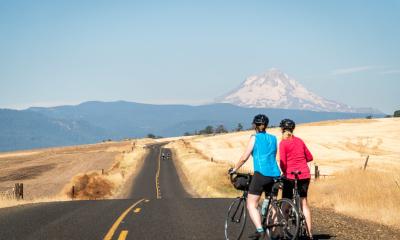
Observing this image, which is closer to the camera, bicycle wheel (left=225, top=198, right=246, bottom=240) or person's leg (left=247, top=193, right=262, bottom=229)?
person's leg (left=247, top=193, right=262, bottom=229)

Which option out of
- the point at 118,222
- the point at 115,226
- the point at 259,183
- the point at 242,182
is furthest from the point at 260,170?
the point at 118,222

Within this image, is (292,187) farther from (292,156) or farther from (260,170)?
(260,170)

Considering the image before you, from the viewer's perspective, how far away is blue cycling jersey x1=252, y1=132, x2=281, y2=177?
8984 mm

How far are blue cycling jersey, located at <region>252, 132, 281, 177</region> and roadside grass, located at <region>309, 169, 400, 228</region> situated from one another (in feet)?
17.9

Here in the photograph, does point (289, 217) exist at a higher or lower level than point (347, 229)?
higher

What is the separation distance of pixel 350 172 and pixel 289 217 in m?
13.3

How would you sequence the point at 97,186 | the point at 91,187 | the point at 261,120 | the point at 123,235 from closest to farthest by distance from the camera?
the point at 261,120 < the point at 123,235 < the point at 91,187 < the point at 97,186

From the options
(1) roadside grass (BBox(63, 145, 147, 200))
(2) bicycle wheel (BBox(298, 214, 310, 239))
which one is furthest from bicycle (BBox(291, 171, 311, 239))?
(1) roadside grass (BBox(63, 145, 147, 200))

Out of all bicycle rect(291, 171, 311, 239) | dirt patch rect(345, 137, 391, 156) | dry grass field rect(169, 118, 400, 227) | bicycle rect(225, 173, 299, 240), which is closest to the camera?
bicycle rect(225, 173, 299, 240)

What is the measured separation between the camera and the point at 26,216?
46.3 feet

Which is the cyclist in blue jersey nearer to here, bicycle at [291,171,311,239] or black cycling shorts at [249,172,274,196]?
black cycling shorts at [249,172,274,196]

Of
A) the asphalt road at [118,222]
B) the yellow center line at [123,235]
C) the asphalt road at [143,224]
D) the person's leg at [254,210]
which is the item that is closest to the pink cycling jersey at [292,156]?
the person's leg at [254,210]

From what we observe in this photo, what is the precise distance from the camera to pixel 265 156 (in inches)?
357

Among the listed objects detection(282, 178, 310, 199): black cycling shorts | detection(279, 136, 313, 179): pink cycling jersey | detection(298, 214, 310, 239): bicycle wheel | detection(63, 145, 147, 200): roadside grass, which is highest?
detection(279, 136, 313, 179): pink cycling jersey
